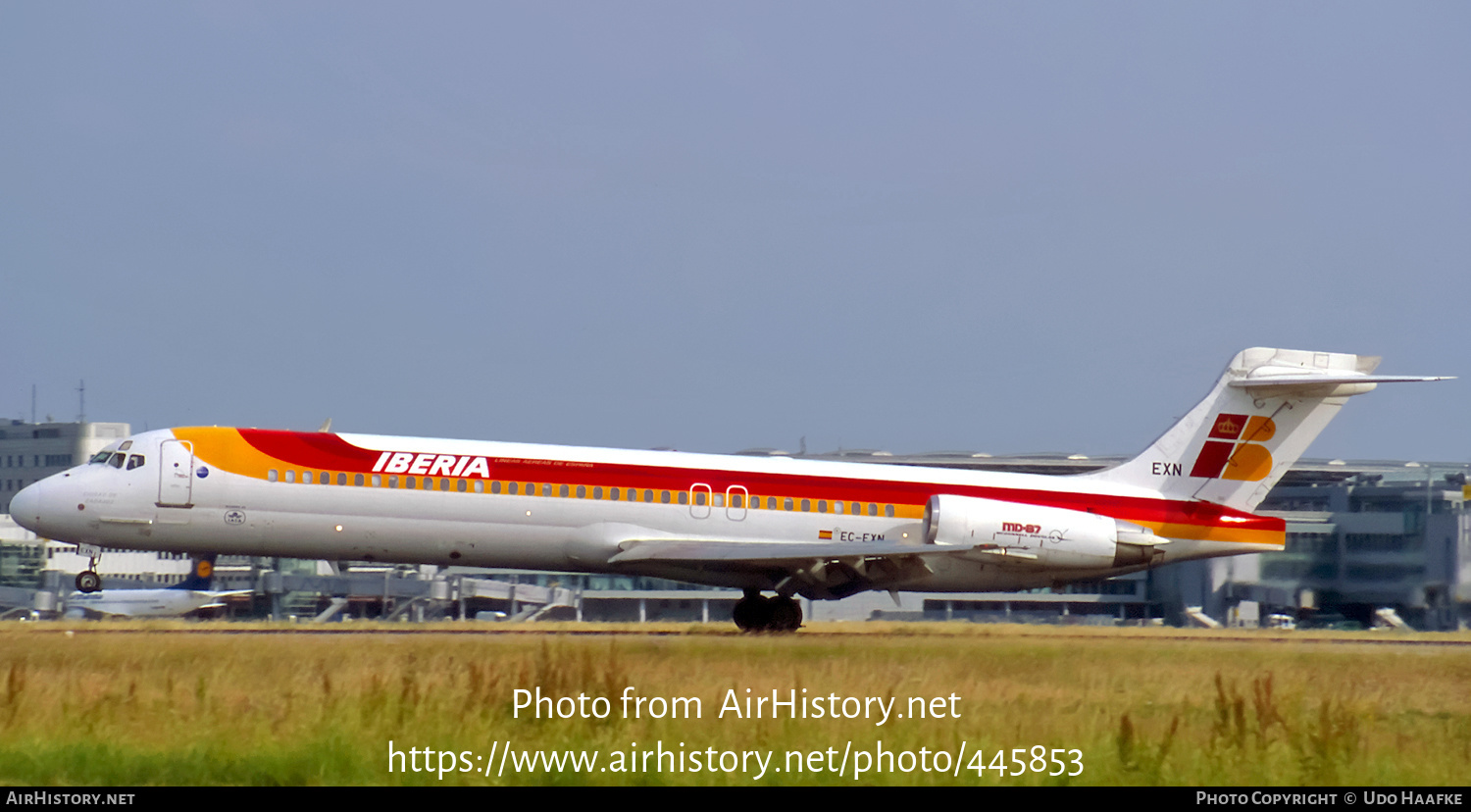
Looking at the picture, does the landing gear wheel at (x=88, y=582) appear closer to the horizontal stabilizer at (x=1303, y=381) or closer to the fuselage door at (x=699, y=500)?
the fuselage door at (x=699, y=500)

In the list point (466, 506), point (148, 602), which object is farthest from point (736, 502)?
point (148, 602)

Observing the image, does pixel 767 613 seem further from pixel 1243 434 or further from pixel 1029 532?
pixel 1243 434

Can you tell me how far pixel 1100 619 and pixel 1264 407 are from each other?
11.5 meters

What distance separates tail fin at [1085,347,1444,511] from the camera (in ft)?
95.2

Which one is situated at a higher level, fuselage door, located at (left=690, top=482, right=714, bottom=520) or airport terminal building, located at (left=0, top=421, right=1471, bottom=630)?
fuselage door, located at (left=690, top=482, right=714, bottom=520)

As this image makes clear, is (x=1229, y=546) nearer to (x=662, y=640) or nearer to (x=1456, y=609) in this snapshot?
(x=1456, y=609)

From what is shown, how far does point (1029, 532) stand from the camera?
27.0m

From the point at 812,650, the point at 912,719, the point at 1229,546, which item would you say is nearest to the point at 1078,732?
the point at 912,719

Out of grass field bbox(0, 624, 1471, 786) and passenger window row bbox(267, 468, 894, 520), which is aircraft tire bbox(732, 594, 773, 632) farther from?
grass field bbox(0, 624, 1471, 786)

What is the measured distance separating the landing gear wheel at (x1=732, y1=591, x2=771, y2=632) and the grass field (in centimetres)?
635

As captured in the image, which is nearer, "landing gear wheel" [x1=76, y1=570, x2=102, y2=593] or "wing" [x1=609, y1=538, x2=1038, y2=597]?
"landing gear wheel" [x1=76, y1=570, x2=102, y2=593]

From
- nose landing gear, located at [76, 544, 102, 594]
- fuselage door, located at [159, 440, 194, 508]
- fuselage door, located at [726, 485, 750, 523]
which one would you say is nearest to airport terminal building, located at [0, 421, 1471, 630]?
fuselage door, located at [159, 440, 194, 508]

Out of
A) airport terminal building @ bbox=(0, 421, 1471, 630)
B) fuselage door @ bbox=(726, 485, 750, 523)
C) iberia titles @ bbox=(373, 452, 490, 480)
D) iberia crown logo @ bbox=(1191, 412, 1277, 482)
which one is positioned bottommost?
airport terminal building @ bbox=(0, 421, 1471, 630)
